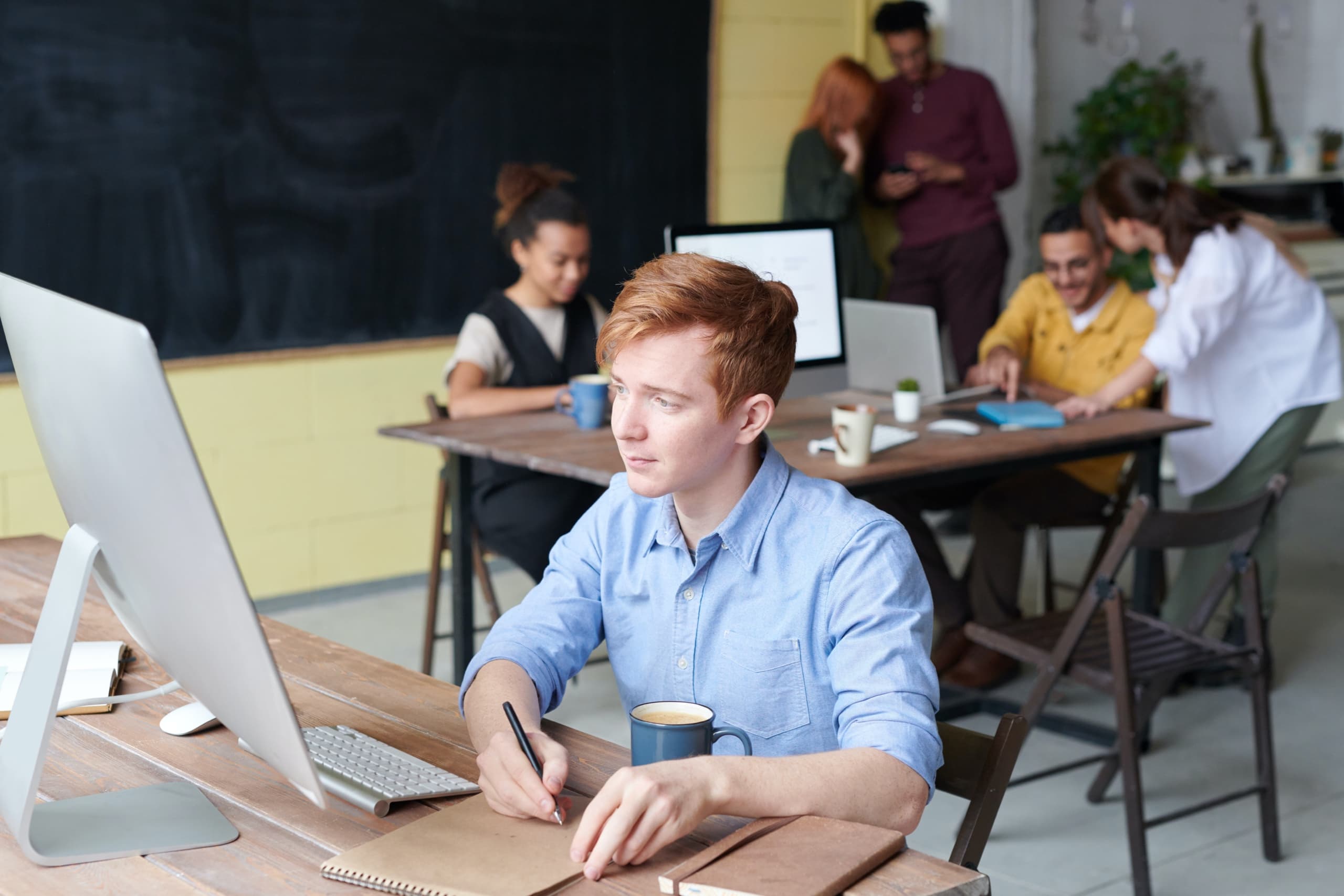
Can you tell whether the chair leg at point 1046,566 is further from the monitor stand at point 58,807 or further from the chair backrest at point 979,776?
the monitor stand at point 58,807

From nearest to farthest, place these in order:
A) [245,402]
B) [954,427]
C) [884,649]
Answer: [884,649] → [954,427] → [245,402]

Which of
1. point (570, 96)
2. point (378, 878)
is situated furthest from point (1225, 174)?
point (378, 878)

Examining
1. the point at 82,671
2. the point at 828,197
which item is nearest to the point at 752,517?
the point at 82,671

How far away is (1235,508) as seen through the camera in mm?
2535

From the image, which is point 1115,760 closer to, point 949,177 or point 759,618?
point 759,618

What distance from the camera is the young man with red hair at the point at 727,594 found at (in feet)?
3.92

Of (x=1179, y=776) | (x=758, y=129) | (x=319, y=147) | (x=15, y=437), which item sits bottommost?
(x=1179, y=776)

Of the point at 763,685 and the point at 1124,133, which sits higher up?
the point at 1124,133

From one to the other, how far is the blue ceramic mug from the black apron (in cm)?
198

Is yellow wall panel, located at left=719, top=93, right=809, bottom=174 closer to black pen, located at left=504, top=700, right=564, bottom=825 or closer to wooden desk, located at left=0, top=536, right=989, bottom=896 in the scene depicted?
wooden desk, located at left=0, top=536, right=989, bottom=896

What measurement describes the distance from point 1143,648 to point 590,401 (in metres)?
1.20

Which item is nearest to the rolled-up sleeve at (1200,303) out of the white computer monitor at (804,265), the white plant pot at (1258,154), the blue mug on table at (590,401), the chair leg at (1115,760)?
the white computer monitor at (804,265)

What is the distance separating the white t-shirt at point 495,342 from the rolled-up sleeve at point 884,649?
2082 millimetres

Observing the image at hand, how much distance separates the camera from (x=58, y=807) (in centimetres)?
113
